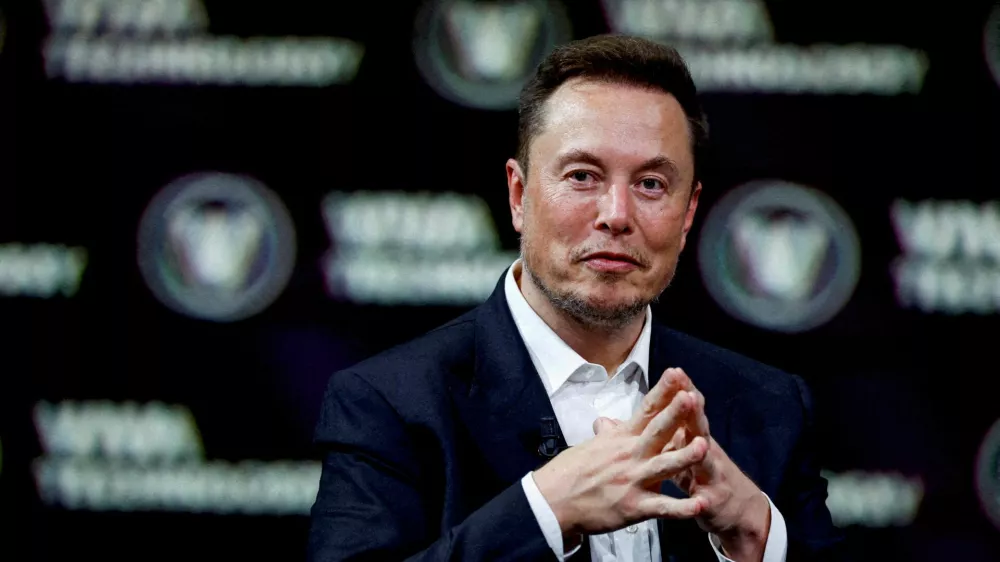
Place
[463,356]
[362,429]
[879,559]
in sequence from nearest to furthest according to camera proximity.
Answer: [362,429] → [463,356] → [879,559]

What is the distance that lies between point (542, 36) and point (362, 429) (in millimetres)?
1237

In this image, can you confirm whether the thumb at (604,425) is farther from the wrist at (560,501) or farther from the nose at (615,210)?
the nose at (615,210)

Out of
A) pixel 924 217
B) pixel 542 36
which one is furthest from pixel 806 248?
pixel 542 36

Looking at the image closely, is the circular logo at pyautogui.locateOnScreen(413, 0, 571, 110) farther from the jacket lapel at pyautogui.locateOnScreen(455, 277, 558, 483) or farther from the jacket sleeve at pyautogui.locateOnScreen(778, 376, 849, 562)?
the jacket sleeve at pyautogui.locateOnScreen(778, 376, 849, 562)

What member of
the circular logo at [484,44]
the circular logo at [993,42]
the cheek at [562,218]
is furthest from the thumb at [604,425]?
the circular logo at [993,42]

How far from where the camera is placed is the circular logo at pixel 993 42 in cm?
248

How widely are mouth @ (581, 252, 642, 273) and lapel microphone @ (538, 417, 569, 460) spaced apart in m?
0.24

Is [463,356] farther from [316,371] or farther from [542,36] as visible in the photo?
[542,36]

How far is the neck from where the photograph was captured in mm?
1708

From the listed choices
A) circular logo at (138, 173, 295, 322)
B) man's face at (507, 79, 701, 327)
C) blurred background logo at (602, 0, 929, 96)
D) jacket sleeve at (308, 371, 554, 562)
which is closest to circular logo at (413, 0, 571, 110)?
blurred background logo at (602, 0, 929, 96)

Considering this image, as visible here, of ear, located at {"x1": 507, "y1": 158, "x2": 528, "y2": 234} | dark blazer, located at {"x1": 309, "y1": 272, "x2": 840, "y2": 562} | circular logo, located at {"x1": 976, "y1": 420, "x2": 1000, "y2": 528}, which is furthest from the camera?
circular logo, located at {"x1": 976, "y1": 420, "x2": 1000, "y2": 528}

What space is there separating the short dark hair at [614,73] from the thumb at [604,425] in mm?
516

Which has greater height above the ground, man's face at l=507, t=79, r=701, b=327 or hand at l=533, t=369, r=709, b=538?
man's face at l=507, t=79, r=701, b=327

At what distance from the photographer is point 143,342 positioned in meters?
2.47
